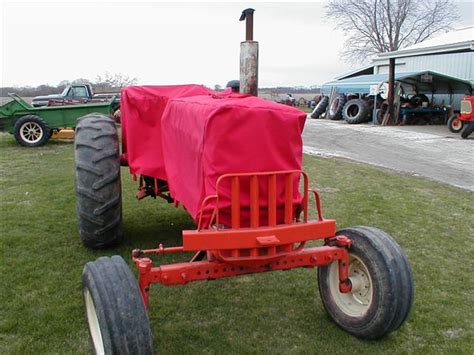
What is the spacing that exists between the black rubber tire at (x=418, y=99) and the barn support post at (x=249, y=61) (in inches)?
796

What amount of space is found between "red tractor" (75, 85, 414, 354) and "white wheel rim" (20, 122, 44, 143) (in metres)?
11.6

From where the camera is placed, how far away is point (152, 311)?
384 cm

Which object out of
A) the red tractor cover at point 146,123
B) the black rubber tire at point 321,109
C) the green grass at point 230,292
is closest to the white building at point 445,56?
the black rubber tire at point 321,109

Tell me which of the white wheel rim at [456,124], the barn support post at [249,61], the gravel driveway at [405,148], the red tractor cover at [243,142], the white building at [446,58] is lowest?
the gravel driveway at [405,148]

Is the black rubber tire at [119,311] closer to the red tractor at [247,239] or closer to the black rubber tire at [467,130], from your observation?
the red tractor at [247,239]

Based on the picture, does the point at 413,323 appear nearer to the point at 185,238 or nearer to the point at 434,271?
the point at 434,271

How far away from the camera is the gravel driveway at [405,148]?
10.8 metres

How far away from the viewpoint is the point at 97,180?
4.41 m

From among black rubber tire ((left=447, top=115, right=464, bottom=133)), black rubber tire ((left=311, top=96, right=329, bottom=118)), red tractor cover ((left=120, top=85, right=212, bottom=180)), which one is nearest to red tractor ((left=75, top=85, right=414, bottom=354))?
red tractor cover ((left=120, top=85, right=212, bottom=180))

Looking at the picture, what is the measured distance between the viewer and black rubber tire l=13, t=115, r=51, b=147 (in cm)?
1404

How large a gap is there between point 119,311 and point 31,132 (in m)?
12.9

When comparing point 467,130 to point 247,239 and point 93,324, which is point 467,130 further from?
point 93,324

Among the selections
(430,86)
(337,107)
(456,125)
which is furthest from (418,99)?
(456,125)

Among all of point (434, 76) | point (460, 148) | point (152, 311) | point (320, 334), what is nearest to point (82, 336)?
point (152, 311)
